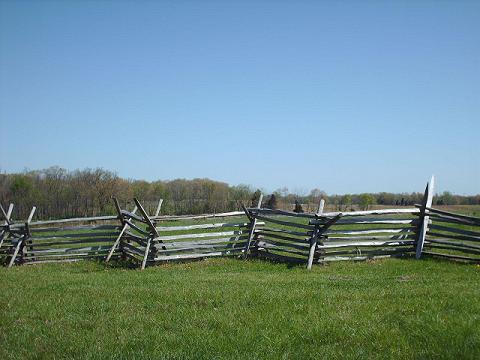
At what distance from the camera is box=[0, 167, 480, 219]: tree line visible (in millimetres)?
34531

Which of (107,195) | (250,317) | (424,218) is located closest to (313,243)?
(424,218)

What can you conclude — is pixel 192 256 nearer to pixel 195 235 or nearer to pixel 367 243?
pixel 195 235

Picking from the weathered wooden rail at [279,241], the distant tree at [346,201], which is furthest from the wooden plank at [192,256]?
the distant tree at [346,201]

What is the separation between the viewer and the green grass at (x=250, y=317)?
5.05m

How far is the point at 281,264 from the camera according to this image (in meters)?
12.4

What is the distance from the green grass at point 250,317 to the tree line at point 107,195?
23.2 metres

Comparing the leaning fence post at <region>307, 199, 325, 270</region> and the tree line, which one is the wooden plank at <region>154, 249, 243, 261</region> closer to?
the leaning fence post at <region>307, 199, 325, 270</region>

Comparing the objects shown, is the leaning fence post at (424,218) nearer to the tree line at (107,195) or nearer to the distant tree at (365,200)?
the tree line at (107,195)

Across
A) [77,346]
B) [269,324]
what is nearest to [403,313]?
[269,324]

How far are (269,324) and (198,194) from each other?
3392 centimetres

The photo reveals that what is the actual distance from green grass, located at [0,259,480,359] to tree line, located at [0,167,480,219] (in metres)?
23.2

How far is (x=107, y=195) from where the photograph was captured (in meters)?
36.0

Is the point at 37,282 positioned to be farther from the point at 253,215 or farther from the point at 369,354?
the point at 369,354

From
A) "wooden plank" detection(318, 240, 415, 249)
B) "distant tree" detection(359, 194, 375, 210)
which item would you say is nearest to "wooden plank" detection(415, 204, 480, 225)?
"wooden plank" detection(318, 240, 415, 249)
